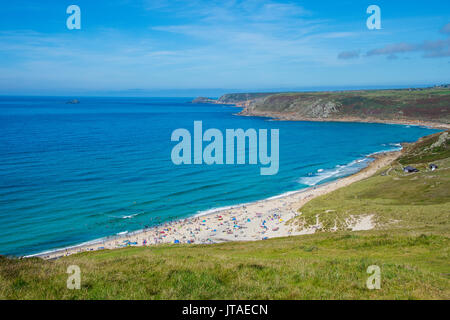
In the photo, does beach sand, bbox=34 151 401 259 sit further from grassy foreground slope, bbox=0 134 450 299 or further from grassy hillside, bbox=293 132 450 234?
grassy foreground slope, bbox=0 134 450 299

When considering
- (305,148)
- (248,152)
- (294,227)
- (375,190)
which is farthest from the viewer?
(305,148)

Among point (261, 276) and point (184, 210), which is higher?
point (261, 276)

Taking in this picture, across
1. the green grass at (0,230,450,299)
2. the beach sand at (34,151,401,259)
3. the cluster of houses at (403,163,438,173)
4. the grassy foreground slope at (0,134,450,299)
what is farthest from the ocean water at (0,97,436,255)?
the green grass at (0,230,450,299)

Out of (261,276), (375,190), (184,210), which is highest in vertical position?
(261,276)

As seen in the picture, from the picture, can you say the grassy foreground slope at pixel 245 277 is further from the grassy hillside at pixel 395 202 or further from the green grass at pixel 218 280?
the grassy hillside at pixel 395 202

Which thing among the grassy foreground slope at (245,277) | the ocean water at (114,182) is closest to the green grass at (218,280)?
the grassy foreground slope at (245,277)

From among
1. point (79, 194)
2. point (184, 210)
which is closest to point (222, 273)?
point (184, 210)

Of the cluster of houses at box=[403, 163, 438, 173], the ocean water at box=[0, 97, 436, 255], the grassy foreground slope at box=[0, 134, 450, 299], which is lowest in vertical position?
the ocean water at box=[0, 97, 436, 255]

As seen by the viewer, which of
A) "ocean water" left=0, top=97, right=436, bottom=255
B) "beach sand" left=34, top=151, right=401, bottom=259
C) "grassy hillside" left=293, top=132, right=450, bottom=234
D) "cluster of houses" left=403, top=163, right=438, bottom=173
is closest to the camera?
"grassy hillside" left=293, top=132, right=450, bottom=234

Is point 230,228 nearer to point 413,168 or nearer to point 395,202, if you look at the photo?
point 395,202
